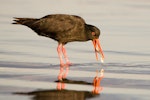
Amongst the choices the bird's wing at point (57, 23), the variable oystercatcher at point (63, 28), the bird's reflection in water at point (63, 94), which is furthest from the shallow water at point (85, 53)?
the bird's wing at point (57, 23)

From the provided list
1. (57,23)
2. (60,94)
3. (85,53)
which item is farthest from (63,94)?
(57,23)

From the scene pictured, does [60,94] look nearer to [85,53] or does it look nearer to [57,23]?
[85,53]

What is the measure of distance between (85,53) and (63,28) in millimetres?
816

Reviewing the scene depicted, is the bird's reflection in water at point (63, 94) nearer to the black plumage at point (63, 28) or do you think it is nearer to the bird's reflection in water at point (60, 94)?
the bird's reflection in water at point (60, 94)

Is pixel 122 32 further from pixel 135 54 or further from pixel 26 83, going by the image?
pixel 26 83

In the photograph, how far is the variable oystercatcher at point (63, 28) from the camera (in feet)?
54.5

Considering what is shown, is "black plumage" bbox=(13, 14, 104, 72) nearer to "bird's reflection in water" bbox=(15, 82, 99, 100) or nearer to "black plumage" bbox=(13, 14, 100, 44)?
"black plumage" bbox=(13, 14, 100, 44)

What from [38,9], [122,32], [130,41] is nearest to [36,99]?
[130,41]

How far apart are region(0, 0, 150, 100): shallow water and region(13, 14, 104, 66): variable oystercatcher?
316 millimetres

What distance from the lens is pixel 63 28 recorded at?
16.7m

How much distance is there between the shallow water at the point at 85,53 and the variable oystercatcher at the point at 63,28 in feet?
1.04

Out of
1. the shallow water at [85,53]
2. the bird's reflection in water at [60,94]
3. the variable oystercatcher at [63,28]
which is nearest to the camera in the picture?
the bird's reflection in water at [60,94]

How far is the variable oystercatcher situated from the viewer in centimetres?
1661

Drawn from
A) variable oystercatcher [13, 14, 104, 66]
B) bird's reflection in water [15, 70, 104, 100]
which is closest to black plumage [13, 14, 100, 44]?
variable oystercatcher [13, 14, 104, 66]
